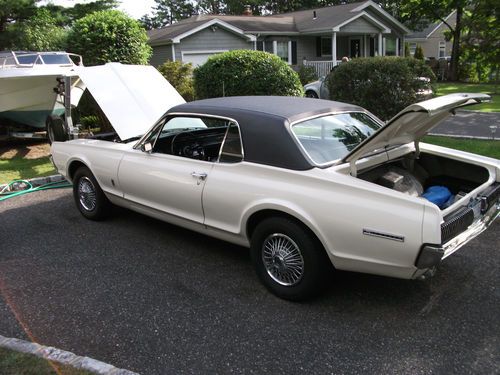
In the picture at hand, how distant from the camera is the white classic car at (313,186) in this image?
3273 millimetres

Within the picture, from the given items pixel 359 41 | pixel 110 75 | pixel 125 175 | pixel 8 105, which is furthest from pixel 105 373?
pixel 359 41

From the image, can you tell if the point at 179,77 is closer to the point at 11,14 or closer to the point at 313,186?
the point at 11,14

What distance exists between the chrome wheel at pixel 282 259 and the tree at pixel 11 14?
16136 mm

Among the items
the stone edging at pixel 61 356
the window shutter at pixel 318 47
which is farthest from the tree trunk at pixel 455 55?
the stone edging at pixel 61 356

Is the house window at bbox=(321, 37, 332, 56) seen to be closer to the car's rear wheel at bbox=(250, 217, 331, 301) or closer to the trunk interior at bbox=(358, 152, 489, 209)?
the trunk interior at bbox=(358, 152, 489, 209)

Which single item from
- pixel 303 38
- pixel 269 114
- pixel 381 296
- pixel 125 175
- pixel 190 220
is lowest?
pixel 381 296

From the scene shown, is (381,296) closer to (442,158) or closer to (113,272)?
(442,158)

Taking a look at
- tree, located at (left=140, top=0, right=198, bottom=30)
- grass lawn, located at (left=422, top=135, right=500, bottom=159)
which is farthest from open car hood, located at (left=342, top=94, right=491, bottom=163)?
tree, located at (left=140, top=0, right=198, bottom=30)

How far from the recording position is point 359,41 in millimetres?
29125

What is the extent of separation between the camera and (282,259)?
3.79m

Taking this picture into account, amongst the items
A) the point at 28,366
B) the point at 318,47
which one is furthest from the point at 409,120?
the point at 318,47

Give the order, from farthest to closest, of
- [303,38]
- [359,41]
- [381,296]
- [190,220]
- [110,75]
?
1. [359,41]
2. [303,38]
3. [110,75]
4. [190,220]
5. [381,296]

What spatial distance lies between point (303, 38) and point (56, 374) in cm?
2644

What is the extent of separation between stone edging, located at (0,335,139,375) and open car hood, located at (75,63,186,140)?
3.19 m
